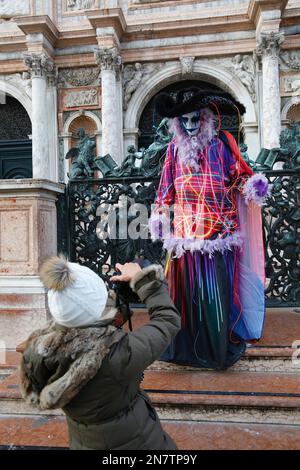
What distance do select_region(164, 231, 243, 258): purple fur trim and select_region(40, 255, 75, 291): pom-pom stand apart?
1580 mm

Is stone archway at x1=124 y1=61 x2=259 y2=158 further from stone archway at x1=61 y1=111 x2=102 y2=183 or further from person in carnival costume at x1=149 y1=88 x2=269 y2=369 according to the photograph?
person in carnival costume at x1=149 y1=88 x2=269 y2=369

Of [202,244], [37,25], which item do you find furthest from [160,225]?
[37,25]

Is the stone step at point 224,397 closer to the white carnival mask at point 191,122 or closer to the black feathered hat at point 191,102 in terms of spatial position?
the white carnival mask at point 191,122

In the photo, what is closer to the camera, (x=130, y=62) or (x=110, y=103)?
(x=110, y=103)

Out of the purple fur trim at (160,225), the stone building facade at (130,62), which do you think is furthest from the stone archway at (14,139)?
the purple fur trim at (160,225)

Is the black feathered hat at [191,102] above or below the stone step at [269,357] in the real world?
above

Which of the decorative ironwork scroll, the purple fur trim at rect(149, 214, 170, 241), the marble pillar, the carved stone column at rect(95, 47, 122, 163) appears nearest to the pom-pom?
the purple fur trim at rect(149, 214, 170, 241)

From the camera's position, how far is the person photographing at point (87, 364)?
1.41 m

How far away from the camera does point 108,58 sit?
10.5 metres

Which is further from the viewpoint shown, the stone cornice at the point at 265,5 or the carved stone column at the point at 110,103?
the carved stone column at the point at 110,103

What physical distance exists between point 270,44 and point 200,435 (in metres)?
9.84

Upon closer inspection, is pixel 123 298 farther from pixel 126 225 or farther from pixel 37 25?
pixel 37 25

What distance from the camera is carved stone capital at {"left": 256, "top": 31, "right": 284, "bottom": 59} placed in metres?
9.78
